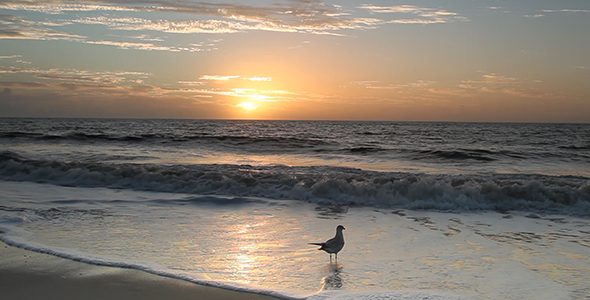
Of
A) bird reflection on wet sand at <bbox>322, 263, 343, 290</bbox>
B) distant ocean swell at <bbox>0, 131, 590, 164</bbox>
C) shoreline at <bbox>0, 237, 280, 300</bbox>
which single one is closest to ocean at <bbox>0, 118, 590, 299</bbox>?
bird reflection on wet sand at <bbox>322, 263, 343, 290</bbox>

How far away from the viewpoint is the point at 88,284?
5242 mm

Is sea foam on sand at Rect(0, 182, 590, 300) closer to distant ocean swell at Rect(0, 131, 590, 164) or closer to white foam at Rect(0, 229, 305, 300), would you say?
white foam at Rect(0, 229, 305, 300)

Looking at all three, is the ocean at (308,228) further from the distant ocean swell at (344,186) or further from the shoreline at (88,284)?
the shoreline at (88,284)

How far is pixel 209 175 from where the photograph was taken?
14.2m

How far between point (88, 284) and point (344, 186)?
317 inches

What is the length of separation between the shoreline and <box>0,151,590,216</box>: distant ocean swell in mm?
6764

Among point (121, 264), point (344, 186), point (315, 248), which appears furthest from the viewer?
point (344, 186)

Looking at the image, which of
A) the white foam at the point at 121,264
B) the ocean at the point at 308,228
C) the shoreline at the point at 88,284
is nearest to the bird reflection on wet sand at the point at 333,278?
the ocean at the point at 308,228

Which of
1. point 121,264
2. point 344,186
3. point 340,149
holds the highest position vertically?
point 340,149

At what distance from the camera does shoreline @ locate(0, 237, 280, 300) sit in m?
4.92

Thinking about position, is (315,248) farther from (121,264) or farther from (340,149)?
(340,149)

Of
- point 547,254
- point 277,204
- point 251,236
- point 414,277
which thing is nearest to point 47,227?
point 251,236

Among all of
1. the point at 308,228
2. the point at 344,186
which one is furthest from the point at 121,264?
the point at 344,186

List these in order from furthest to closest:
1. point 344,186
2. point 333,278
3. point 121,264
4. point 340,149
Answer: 1. point 340,149
2. point 344,186
3. point 121,264
4. point 333,278
